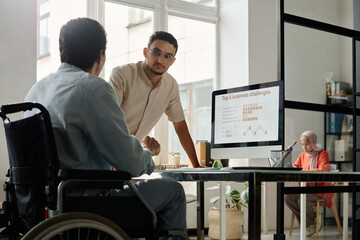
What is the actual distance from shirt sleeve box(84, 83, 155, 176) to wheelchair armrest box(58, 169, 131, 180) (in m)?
0.06

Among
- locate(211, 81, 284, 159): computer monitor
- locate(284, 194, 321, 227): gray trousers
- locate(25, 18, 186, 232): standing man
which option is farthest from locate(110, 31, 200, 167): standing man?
locate(284, 194, 321, 227): gray trousers

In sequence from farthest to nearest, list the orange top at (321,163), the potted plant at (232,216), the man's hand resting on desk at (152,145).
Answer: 1. the potted plant at (232,216)
2. the orange top at (321,163)
3. the man's hand resting on desk at (152,145)

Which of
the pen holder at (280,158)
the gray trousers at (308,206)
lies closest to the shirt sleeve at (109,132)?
the pen holder at (280,158)

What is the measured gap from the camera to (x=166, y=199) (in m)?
1.76

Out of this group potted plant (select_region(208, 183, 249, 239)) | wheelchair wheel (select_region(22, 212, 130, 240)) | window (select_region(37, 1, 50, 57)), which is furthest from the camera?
potted plant (select_region(208, 183, 249, 239))

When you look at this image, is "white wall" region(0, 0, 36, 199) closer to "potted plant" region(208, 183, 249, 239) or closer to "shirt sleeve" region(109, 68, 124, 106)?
"shirt sleeve" region(109, 68, 124, 106)

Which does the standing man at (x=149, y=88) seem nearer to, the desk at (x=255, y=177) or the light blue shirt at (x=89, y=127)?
the desk at (x=255, y=177)

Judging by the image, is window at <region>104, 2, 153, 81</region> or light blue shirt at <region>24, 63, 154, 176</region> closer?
light blue shirt at <region>24, 63, 154, 176</region>

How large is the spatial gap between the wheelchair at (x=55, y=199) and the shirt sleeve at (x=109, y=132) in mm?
63

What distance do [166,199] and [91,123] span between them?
39 cm

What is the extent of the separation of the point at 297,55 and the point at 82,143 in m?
2.62

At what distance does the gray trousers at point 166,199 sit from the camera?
175 cm

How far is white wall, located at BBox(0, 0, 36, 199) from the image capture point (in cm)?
367

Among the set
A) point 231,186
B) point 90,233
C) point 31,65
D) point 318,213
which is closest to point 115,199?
point 90,233
